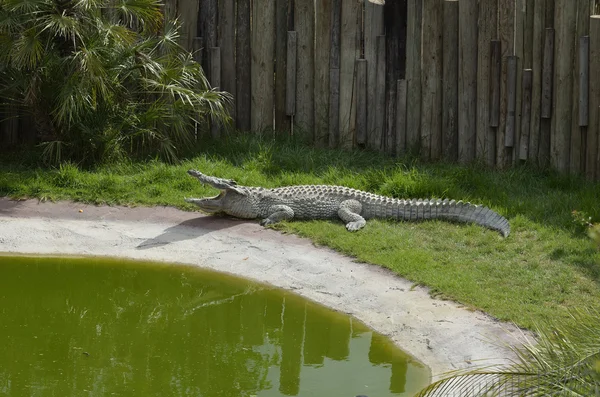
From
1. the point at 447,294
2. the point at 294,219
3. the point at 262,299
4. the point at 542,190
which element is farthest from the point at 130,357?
the point at 542,190

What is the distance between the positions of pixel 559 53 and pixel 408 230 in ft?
7.92

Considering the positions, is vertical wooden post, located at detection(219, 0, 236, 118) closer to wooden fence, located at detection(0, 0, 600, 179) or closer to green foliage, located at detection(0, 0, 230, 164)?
wooden fence, located at detection(0, 0, 600, 179)

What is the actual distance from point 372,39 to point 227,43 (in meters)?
1.69

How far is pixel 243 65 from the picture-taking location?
1051 cm

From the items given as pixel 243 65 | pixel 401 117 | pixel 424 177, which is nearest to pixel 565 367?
pixel 424 177

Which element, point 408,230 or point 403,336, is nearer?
point 403,336

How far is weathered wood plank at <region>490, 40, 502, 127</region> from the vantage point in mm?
9320

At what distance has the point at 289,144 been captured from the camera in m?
10.2

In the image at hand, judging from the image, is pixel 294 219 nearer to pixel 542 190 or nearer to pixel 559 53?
pixel 542 190

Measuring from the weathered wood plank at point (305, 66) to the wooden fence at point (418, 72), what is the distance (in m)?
0.01

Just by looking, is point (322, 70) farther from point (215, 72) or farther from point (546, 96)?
point (546, 96)

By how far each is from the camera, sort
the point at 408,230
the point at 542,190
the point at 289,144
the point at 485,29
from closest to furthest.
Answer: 1. the point at 408,230
2. the point at 542,190
3. the point at 485,29
4. the point at 289,144

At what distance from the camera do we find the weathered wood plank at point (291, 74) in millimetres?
10266

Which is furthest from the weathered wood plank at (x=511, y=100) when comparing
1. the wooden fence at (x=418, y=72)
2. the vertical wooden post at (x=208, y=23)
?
the vertical wooden post at (x=208, y=23)
